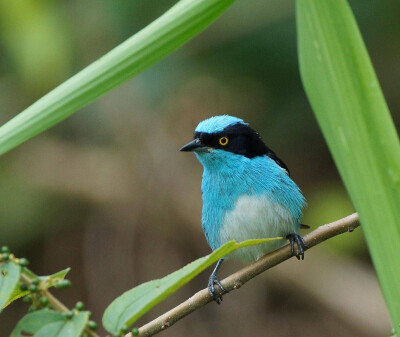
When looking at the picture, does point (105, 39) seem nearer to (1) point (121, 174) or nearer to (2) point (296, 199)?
(1) point (121, 174)

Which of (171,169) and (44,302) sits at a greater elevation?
(171,169)

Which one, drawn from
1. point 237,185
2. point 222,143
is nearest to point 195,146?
point 222,143

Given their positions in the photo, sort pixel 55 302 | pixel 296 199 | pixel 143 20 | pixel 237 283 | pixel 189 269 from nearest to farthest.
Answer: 1. pixel 189 269
2. pixel 55 302
3. pixel 237 283
4. pixel 296 199
5. pixel 143 20

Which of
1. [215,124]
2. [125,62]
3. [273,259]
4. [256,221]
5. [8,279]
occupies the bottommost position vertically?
[273,259]

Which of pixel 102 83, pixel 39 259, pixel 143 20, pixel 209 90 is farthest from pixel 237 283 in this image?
pixel 39 259

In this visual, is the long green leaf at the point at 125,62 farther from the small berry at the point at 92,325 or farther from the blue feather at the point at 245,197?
the blue feather at the point at 245,197

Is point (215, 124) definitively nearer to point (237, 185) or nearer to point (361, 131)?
point (237, 185)

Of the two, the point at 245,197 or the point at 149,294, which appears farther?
the point at 245,197
